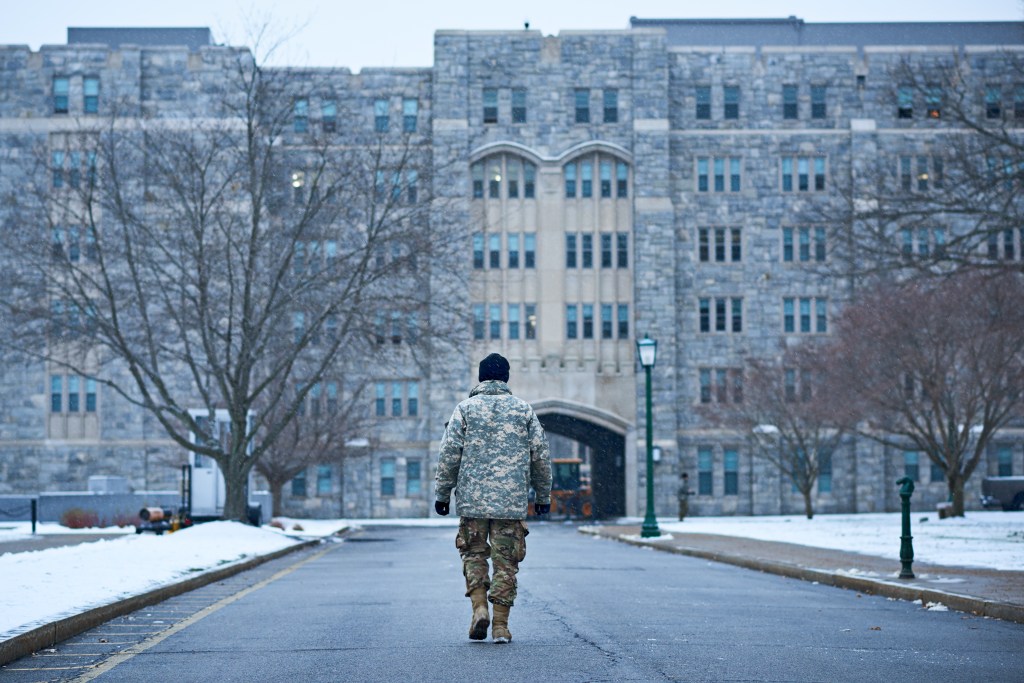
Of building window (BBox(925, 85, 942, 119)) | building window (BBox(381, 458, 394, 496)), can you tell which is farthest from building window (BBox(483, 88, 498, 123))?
building window (BBox(925, 85, 942, 119))

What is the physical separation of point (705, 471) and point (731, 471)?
1.18 metres

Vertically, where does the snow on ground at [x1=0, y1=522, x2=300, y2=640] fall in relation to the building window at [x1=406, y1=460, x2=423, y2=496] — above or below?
below

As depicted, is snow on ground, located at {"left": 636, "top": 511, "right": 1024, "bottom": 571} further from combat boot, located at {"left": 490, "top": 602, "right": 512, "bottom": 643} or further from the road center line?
combat boot, located at {"left": 490, "top": 602, "right": 512, "bottom": 643}

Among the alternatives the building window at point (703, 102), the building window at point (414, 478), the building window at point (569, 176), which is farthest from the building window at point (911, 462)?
the building window at point (414, 478)

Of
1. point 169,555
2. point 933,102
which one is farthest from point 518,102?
point 169,555

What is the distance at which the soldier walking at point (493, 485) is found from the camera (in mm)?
9781

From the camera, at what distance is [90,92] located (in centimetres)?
6088

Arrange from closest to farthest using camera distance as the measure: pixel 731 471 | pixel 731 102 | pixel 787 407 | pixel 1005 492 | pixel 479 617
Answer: pixel 479 617 → pixel 787 407 → pixel 1005 492 → pixel 731 471 → pixel 731 102

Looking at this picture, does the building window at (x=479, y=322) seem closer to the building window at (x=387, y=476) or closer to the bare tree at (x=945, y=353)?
the building window at (x=387, y=476)

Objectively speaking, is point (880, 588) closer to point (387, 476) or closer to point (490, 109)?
point (387, 476)

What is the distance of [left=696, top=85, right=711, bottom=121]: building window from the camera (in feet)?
206

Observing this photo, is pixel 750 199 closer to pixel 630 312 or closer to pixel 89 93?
pixel 630 312

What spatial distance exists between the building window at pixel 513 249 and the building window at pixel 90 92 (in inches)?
723

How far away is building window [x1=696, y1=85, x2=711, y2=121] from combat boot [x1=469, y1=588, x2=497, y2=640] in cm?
5471
